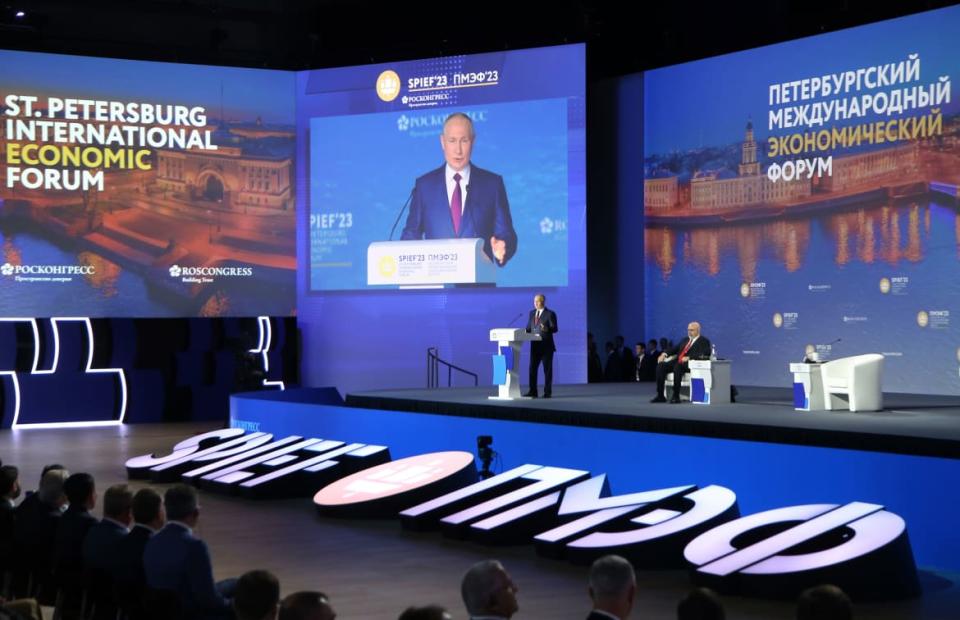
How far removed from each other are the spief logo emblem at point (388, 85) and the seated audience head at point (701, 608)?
651 inches

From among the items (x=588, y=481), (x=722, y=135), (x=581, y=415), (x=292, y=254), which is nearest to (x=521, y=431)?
(x=581, y=415)

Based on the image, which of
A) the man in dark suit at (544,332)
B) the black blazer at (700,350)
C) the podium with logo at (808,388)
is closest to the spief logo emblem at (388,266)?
the man in dark suit at (544,332)

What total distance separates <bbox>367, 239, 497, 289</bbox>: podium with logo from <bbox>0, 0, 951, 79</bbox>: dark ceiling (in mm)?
2859

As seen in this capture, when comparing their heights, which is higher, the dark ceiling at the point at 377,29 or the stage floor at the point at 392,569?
the dark ceiling at the point at 377,29

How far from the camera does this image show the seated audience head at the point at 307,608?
330cm

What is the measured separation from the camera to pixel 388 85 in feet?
63.0

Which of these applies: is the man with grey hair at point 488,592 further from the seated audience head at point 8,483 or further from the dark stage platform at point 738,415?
the dark stage platform at point 738,415

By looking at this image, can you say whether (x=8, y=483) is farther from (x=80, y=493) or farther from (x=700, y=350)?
(x=700, y=350)

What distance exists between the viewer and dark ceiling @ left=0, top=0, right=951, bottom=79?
57.1ft

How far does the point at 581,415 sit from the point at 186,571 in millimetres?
6087

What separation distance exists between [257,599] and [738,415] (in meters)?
7.24

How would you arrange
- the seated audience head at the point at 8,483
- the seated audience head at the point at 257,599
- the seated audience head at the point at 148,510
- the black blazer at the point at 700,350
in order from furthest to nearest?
the black blazer at the point at 700,350 → the seated audience head at the point at 8,483 → the seated audience head at the point at 148,510 → the seated audience head at the point at 257,599

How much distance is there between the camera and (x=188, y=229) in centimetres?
1969

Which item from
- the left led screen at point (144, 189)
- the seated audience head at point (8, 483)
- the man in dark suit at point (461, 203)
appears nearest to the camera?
the seated audience head at point (8, 483)
